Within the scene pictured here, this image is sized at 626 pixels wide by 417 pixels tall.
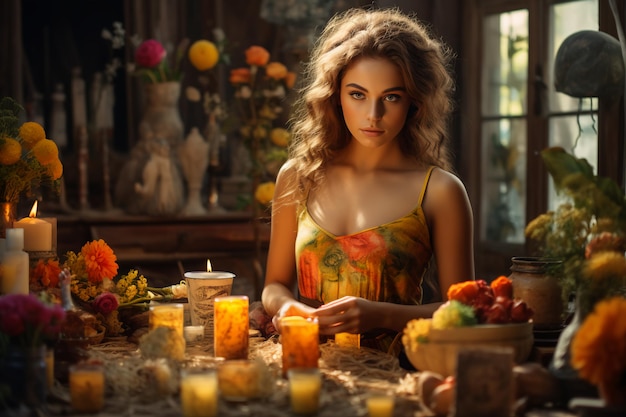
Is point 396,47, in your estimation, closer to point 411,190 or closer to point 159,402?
point 411,190

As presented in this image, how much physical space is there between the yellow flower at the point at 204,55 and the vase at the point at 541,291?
302 cm

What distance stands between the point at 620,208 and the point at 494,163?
3298 millimetres

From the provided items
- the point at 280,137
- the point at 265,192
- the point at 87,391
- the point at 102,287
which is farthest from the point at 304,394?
the point at 280,137

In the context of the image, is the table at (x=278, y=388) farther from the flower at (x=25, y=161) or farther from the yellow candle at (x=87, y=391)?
the flower at (x=25, y=161)

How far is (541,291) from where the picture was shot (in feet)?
7.38

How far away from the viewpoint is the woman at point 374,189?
2.54 meters

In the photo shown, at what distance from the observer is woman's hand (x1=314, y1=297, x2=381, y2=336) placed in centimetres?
232

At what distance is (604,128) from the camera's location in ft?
13.1

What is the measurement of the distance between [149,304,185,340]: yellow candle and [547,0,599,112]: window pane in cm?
285

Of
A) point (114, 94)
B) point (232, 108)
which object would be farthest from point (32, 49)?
point (232, 108)

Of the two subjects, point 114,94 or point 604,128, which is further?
point 114,94

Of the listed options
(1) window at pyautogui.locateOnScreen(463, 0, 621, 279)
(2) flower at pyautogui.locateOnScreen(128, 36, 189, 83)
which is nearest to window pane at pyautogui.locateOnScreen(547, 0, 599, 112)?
(1) window at pyautogui.locateOnScreen(463, 0, 621, 279)

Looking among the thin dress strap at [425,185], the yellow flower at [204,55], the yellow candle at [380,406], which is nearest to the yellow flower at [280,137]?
the yellow flower at [204,55]

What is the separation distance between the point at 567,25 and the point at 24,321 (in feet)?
11.6
